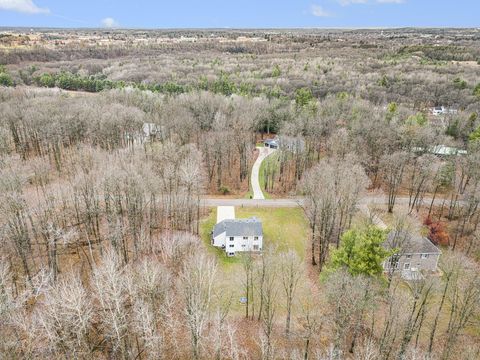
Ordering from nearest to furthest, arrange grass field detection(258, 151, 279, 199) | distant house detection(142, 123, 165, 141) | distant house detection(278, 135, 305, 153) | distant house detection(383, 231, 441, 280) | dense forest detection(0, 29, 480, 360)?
dense forest detection(0, 29, 480, 360) < distant house detection(383, 231, 441, 280) < distant house detection(278, 135, 305, 153) < grass field detection(258, 151, 279, 199) < distant house detection(142, 123, 165, 141)

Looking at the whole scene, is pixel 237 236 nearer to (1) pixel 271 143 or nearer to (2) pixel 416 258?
(2) pixel 416 258

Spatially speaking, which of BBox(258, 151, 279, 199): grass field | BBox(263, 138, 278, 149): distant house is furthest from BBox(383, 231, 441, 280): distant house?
BBox(263, 138, 278, 149): distant house

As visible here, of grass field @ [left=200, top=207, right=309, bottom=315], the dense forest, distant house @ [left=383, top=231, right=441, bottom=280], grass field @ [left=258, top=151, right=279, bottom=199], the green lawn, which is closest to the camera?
the dense forest

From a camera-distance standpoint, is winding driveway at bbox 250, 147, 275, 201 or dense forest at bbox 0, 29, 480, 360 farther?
winding driveway at bbox 250, 147, 275, 201

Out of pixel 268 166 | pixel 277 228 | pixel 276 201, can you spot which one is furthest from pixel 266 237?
pixel 268 166

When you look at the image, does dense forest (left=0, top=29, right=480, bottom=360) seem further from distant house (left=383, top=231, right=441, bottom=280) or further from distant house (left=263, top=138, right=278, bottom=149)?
distant house (left=263, top=138, right=278, bottom=149)

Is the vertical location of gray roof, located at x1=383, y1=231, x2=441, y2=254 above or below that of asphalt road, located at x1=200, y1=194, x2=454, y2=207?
above

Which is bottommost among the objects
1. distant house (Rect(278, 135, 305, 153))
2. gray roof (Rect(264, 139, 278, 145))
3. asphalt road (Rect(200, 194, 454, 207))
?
asphalt road (Rect(200, 194, 454, 207))

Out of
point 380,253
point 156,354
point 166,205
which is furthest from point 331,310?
point 166,205

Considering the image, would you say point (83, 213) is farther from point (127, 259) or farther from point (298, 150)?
point (298, 150)

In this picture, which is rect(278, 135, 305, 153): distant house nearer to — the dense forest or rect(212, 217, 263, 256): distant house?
the dense forest
